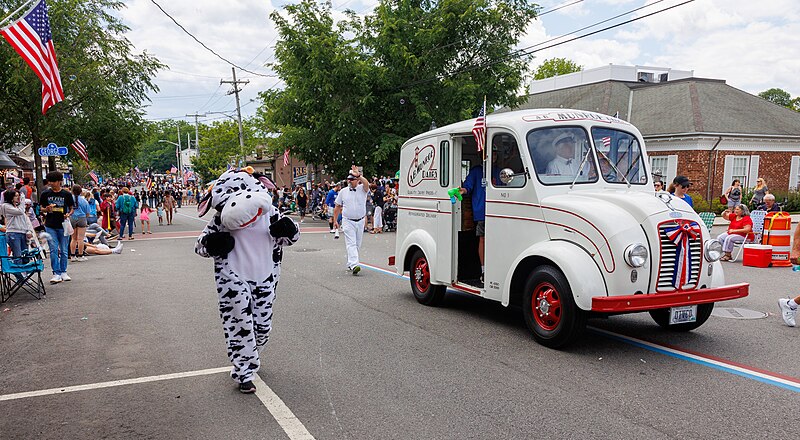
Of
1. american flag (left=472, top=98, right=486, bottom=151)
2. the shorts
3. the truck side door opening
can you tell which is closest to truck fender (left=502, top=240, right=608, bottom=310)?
american flag (left=472, top=98, right=486, bottom=151)

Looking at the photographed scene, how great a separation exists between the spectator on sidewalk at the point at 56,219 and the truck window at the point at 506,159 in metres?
8.13

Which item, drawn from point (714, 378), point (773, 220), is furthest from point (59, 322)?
point (773, 220)

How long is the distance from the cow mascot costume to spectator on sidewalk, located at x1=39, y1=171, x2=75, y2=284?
7.17m

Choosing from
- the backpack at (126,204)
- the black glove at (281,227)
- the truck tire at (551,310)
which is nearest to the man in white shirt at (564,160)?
the truck tire at (551,310)

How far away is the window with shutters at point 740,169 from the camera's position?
28.7 metres

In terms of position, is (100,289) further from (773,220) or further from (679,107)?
(679,107)

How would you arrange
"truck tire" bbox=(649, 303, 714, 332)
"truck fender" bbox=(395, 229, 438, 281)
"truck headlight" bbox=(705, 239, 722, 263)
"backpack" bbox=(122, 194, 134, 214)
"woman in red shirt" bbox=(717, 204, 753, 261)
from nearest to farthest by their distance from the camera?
1. "truck headlight" bbox=(705, 239, 722, 263)
2. "truck tire" bbox=(649, 303, 714, 332)
3. "truck fender" bbox=(395, 229, 438, 281)
4. "woman in red shirt" bbox=(717, 204, 753, 261)
5. "backpack" bbox=(122, 194, 134, 214)

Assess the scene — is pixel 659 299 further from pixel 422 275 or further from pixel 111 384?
pixel 111 384

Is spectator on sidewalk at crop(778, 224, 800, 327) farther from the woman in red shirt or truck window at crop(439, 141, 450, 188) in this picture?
the woman in red shirt

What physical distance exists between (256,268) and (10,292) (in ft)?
22.6

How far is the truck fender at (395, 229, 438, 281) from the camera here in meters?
8.08

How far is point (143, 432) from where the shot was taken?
4.17m

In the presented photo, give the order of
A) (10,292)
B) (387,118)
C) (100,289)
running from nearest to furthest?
(10,292)
(100,289)
(387,118)

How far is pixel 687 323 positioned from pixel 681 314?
0.69 metres
